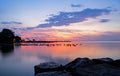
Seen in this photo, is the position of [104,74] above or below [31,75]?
above

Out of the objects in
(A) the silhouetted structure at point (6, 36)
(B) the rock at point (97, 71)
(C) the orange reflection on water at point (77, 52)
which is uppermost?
(A) the silhouetted structure at point (6, 36)

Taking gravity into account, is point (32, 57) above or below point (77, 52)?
above

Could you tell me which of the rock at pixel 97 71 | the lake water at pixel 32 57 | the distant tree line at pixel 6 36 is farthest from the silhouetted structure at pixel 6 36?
the rock at pixel 97 71

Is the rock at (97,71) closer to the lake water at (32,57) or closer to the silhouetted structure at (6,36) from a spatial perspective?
the lake water at (32,57)

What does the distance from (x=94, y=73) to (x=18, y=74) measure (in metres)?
18.3

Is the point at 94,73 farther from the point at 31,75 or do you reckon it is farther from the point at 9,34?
the point at 9,34

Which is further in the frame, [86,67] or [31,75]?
[31,75]

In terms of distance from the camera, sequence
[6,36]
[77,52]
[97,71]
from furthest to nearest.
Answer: [6,36]
[77,52]
[97,71]

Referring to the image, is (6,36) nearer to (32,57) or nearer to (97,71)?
(32,57)

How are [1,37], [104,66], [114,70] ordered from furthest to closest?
[1,37] → [104,66] → [114,70]

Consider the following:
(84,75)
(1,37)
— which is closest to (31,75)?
(84,75)

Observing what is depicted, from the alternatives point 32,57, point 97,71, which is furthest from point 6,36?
point 97,71

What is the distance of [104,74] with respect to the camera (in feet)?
19.0

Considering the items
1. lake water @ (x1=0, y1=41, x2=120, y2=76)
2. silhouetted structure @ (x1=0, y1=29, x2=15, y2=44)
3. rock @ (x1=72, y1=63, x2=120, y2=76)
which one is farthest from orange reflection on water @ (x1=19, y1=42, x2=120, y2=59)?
silhouetted structure @ (x1=0, y1=29, x2=15, y2=44)
